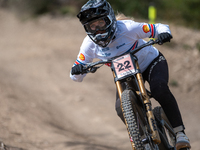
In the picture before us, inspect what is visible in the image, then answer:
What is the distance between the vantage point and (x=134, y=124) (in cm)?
299

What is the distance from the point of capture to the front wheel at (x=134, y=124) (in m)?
2.97

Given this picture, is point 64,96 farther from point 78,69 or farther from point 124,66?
point 124,66

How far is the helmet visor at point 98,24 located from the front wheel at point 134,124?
92 centimetres

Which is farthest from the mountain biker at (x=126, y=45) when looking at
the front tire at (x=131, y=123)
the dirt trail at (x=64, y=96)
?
the dirt trail at (x=64, y=96)

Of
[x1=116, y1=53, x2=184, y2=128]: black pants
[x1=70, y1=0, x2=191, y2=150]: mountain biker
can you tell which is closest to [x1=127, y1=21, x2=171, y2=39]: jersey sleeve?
[x1=70, y1=0, x2=191, y2=150]: mountain biker

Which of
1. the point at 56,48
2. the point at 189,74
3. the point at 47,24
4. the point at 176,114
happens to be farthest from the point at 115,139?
the point at 47,24

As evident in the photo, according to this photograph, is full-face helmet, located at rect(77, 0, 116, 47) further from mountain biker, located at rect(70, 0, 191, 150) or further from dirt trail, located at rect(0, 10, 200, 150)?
dirt trail, located at rect(0, 10, 200, 150)

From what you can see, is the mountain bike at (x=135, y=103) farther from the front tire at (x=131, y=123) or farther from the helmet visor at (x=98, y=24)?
the helmet visor at (x=98, y=24)

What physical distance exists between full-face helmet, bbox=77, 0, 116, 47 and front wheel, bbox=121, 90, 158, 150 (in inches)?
32.1

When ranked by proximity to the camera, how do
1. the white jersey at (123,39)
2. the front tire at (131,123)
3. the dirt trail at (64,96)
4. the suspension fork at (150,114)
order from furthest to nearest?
the dirt trail at (64,96) < the white jersey at (123,39) < the suspension fork at (150,114) < the front tire at (131,123)

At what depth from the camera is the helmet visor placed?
3.54 meters

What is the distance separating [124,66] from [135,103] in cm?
49

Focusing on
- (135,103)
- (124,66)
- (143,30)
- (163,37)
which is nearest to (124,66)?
(124,66)

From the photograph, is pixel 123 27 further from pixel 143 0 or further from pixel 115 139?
pixel 143 0
